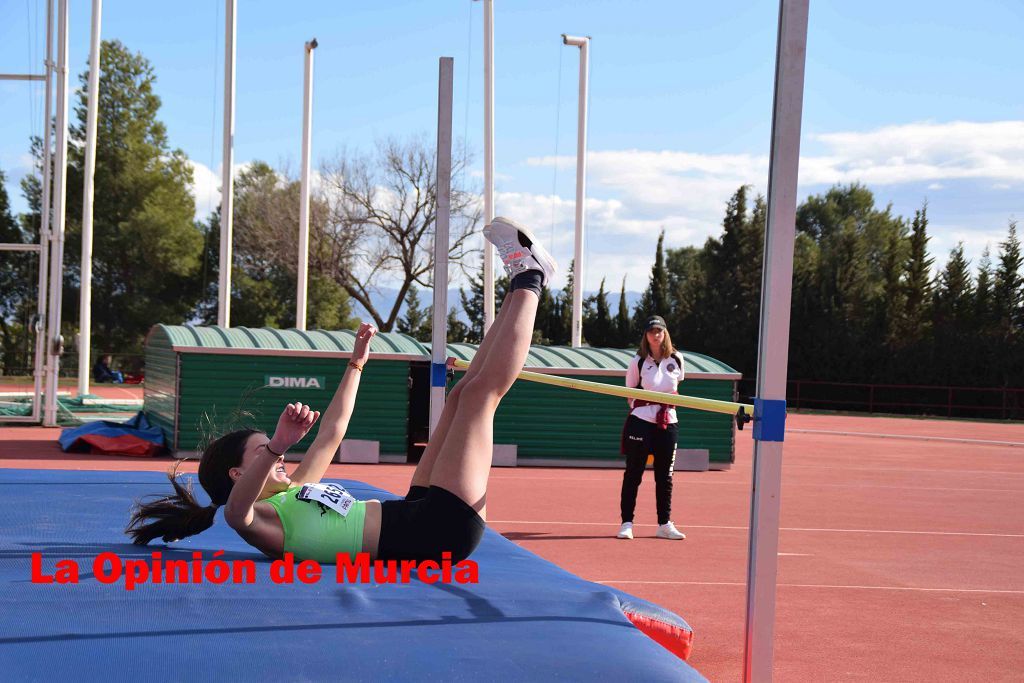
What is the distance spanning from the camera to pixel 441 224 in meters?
5.34

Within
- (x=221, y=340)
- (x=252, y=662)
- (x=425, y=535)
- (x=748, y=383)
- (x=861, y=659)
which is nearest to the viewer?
(x=252, y=662)

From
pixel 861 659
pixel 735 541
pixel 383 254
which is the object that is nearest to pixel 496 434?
pixel 735 541

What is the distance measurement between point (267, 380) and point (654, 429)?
5899 millimetres

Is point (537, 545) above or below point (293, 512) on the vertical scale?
below

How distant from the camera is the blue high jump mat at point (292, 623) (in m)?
2.52

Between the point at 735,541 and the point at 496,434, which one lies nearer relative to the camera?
the point at 735,541

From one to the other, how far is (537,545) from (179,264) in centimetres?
3551

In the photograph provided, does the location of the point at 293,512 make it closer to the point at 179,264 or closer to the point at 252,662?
the point at 252,662

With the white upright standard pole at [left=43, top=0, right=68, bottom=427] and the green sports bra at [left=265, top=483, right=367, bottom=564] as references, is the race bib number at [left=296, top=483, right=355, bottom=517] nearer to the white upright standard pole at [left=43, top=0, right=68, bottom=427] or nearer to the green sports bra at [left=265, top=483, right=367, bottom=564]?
the green sports bra at [left=265, top=483, right=367, bottom=564]

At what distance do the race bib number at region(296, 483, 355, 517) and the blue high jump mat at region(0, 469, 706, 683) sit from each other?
0.21 metres

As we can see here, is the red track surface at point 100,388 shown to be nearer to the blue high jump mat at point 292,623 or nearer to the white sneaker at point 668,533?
the white sneaker at point 668,533

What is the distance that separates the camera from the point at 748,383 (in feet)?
112

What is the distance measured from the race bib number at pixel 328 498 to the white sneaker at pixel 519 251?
1.01 meters

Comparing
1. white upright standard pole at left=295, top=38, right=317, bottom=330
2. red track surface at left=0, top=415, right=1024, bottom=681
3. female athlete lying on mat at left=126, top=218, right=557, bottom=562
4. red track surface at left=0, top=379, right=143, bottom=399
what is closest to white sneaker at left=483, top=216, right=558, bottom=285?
female athlete lying on mat at left=126, top=218, right=557, bottom=562
